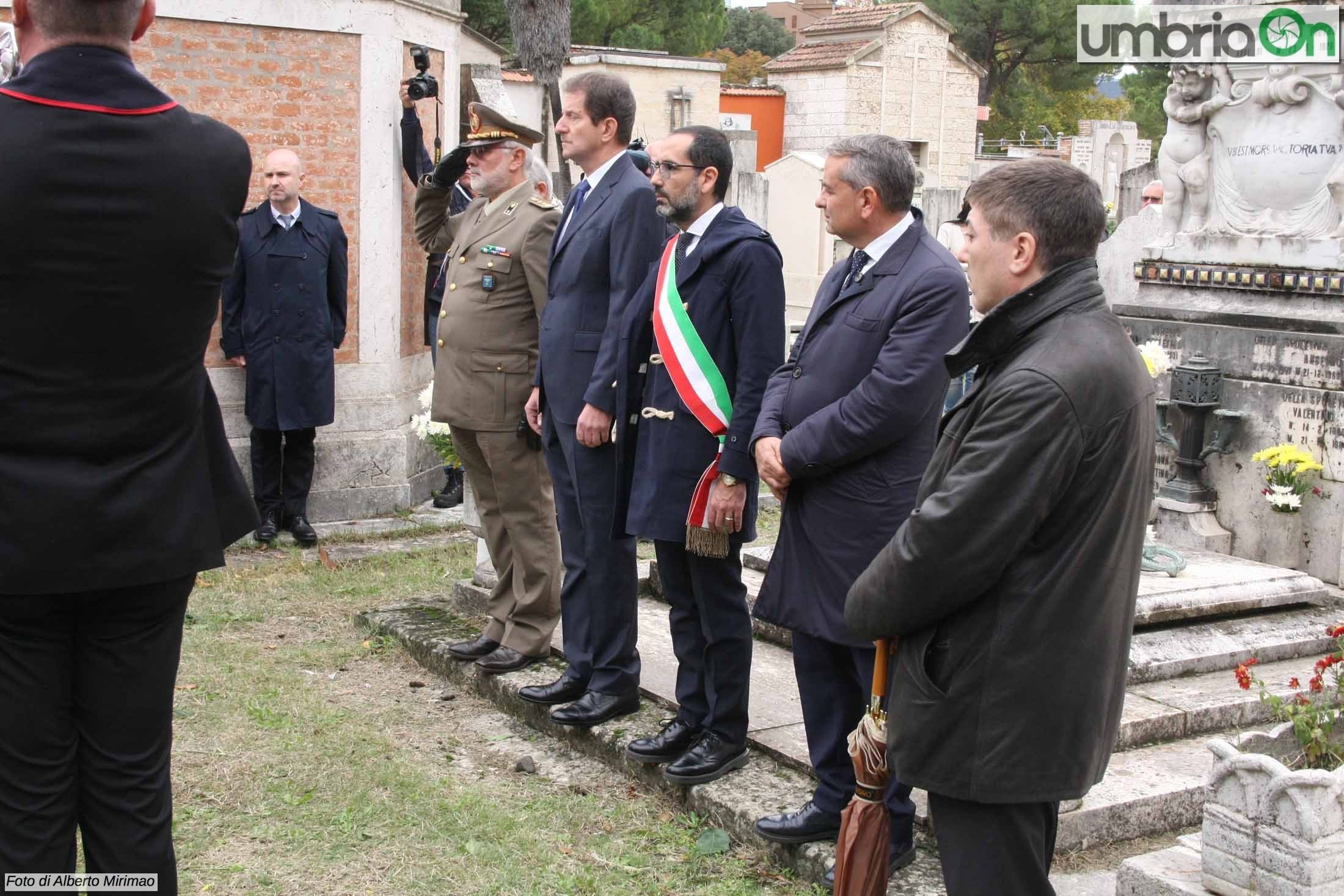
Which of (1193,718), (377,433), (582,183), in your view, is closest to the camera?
(1193,718)

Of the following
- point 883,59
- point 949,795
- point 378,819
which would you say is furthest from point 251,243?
point 883,59

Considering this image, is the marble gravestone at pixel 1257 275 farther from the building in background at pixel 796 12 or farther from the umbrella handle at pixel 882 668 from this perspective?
the building in background at pixel 796 12

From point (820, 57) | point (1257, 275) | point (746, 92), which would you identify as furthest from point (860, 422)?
point (820, 57)

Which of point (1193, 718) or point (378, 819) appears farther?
point (1193, 718)

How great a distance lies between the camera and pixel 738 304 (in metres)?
4.26

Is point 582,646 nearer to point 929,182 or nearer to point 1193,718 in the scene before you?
point 1193,718

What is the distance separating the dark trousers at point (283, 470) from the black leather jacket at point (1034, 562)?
20.5 feet

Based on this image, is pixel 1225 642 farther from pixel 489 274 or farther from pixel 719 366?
pixel 489 274

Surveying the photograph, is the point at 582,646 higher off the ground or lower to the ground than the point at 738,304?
lower

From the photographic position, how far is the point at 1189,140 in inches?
297

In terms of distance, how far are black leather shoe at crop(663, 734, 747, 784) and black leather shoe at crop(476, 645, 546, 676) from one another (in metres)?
1.27

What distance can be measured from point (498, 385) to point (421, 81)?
4080 millimetres

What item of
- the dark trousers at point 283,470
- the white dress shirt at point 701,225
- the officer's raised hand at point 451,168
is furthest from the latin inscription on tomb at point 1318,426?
the dark trousers at point 283,470

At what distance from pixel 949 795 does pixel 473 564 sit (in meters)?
5.42
